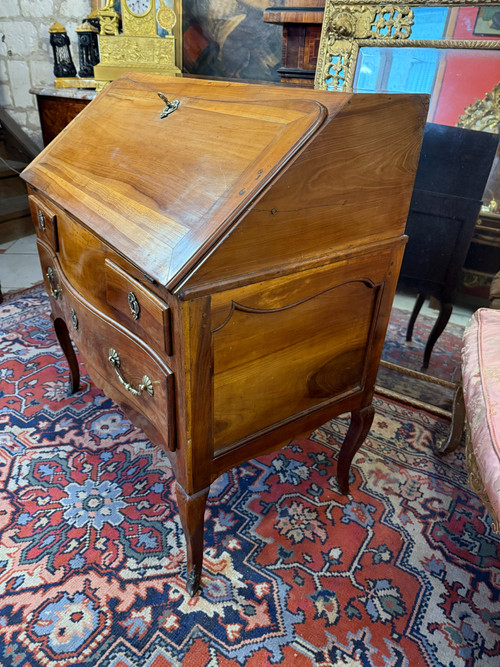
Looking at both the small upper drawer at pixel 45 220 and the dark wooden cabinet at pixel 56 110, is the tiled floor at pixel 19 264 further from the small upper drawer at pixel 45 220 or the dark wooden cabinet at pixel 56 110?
the small upper drawer at pixel 45 220

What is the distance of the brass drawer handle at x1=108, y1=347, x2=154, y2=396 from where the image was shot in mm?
1118

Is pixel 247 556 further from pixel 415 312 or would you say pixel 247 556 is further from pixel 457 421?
pixel 415 312

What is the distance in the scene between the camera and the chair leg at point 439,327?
81.8 inches

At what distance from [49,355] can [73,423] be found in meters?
0.61

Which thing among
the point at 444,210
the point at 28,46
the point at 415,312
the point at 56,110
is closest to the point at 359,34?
the point at 444,210

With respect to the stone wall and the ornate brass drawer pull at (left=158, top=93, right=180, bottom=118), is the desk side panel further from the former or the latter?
the stone wall

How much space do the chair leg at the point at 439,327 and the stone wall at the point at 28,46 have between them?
3595mm

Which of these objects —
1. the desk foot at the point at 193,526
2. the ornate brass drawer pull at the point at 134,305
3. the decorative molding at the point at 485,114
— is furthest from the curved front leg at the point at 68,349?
the decorative molding at the point at 485,114

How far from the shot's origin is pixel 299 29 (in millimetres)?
2141

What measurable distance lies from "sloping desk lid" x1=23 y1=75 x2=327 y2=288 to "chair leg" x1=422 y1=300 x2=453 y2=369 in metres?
1.37

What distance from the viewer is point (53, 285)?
171cm

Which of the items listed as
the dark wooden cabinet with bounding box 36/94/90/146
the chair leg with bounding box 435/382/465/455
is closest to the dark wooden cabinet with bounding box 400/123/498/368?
the chair leg with bounding box 435/382/465/455

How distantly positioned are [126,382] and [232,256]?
1.72ft

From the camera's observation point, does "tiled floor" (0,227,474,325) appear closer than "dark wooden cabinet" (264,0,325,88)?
No
